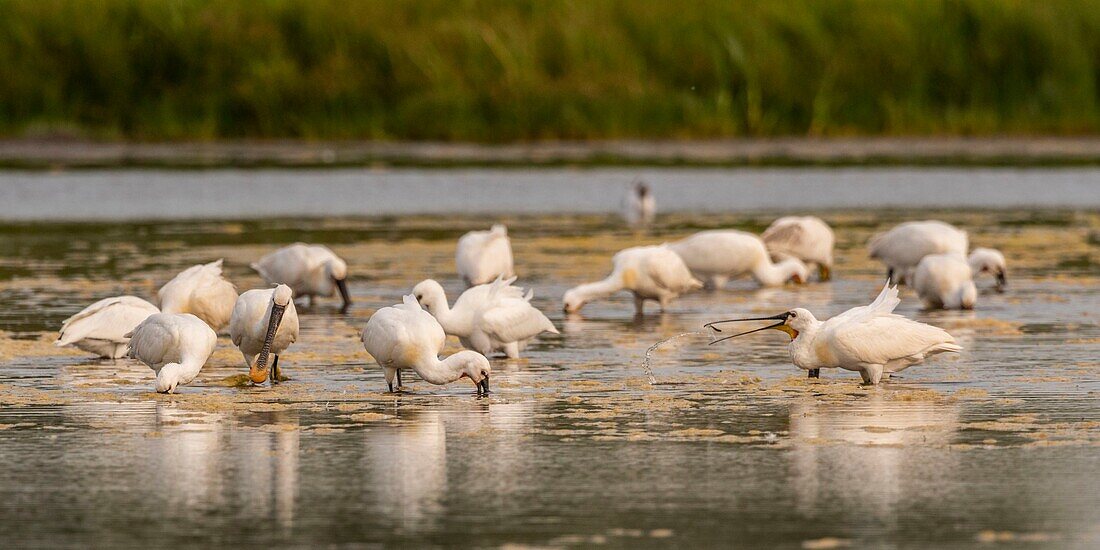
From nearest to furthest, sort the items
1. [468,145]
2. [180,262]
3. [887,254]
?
[887,254]
[180,262]
[468,145]

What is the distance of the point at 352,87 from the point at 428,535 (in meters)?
30.8

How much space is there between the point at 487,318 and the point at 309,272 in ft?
13.9

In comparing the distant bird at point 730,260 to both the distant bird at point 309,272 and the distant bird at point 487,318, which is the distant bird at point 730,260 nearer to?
the distant bird at point 309,272

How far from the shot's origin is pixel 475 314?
12.7 meters

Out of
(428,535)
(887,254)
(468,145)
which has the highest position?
(468,145)

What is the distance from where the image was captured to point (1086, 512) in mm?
7918

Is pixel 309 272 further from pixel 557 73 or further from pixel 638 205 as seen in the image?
pixel 557 73

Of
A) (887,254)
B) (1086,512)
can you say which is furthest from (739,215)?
(1086,512)

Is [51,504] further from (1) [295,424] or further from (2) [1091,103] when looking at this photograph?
(2) [1091,103]

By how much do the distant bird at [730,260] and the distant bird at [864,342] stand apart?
5754 mm

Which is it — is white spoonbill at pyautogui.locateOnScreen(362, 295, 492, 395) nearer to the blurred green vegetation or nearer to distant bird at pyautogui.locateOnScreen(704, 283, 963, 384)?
distant bird at pyautogui.locateOnScreen(704, 283, 963, 384)

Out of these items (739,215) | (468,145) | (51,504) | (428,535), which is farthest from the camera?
(468,145)

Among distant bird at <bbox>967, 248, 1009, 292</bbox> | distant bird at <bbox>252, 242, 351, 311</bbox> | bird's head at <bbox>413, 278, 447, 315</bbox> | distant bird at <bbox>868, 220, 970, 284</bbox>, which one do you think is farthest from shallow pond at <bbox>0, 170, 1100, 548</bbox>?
distant bird at <bbox>868, 220, 970, 284</bbox>

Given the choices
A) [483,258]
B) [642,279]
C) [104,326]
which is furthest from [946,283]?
[104,326]
